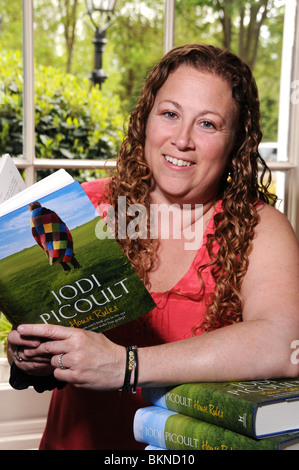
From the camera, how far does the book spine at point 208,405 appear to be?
81cm

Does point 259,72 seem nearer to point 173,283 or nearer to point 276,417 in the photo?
point 173,283

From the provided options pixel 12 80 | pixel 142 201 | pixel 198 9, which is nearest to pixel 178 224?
pixel 142 201

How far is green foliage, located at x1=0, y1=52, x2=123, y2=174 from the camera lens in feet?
6.55

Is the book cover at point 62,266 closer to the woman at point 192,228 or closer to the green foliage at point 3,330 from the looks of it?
the woman at point 192,228

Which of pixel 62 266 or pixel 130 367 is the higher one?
pixel 62 266

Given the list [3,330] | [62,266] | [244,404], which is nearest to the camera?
[244,404]

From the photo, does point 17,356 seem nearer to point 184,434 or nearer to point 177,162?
point 184,434

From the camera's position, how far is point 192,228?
1.39 metres

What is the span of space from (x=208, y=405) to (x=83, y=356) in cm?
23

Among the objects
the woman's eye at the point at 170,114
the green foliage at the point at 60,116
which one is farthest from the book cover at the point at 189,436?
the green foliage at the point at 60,116

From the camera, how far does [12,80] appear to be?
199 cm

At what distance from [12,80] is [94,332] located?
1301 mm

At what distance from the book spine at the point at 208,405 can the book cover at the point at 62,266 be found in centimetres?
16

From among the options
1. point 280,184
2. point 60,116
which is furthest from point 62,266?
point 280,184
